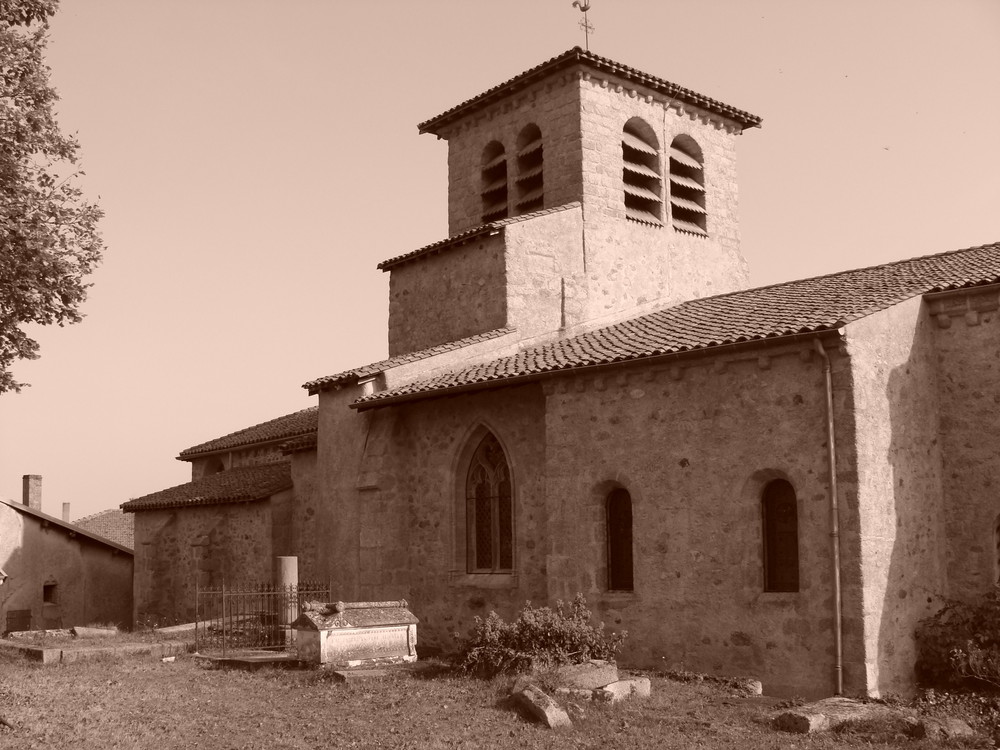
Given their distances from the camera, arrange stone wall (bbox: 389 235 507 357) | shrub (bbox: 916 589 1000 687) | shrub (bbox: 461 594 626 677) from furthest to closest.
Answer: stone wall (bbox: 389 235 507 357) → shrub (bbox: 461 594 626 677) → shrub (bbox: 916 589 1000 687)

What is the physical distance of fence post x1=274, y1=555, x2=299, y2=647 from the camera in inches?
701

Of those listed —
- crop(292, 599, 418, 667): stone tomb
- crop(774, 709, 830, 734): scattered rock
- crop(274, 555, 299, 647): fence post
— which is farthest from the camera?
crop(274, 555, 299, 647): fence post

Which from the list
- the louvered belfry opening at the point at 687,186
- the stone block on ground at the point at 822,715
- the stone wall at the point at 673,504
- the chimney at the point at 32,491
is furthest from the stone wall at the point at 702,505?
the chimney at the point at 32,491

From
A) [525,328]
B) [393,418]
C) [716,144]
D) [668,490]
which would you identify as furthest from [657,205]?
[668,490]

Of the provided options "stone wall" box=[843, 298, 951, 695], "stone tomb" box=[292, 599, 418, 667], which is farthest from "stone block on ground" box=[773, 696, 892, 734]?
"stone tomb" box=[292, 599, 418, 667]

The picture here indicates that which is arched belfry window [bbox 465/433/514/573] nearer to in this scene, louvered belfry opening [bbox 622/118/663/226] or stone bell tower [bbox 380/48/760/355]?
stone bell tower [bbox 380/48/760/355]

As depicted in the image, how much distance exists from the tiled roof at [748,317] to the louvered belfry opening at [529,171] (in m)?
4.18

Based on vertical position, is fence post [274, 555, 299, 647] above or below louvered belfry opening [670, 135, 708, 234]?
below

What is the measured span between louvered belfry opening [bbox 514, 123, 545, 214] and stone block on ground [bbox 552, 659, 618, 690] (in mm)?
11770

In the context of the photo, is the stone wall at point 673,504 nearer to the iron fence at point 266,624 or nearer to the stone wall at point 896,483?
the stone wall at point 896,483

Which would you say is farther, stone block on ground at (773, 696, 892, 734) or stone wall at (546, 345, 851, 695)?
stone wall at (546, 345, 851, 695)

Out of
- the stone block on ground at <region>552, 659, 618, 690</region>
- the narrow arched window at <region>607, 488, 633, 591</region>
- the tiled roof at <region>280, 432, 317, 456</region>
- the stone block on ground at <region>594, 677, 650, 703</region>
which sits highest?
the tiled roof at <region>280, 432, 317, 456</region>

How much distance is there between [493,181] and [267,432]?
9.51 meters

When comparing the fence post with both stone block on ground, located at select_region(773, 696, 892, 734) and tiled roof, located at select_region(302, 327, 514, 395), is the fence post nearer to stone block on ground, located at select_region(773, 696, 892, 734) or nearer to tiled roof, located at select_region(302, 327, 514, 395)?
tiled roof, located at select_region(302, 327, 514, 395)
